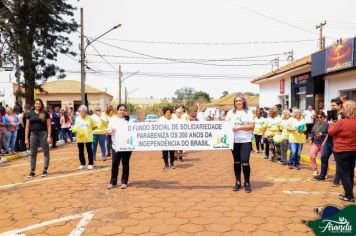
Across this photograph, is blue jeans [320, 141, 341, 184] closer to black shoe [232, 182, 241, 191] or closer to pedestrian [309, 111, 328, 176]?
pedestrian [309, 111, 328, 176]

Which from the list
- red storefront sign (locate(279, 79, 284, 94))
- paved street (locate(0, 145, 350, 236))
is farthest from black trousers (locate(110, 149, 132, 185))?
red storefront sign (locate(279, 79, 284, 94))

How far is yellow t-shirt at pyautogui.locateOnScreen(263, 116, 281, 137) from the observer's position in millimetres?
10250

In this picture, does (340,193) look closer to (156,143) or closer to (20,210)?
(156,143)

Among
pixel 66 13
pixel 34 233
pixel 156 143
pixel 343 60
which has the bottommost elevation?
pixel 34 233

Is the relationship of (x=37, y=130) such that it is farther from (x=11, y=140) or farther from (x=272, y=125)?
(x=272, y=125)

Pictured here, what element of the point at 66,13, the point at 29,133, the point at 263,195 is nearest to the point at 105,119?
the point at 29,133

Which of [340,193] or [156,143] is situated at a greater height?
[156,143]

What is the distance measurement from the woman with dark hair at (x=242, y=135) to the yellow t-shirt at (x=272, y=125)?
13.0 feet

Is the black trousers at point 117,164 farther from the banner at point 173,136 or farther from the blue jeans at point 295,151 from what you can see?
the blue jeans at point 295,151

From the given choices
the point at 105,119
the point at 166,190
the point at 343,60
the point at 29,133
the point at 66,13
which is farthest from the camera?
the point at 66,13

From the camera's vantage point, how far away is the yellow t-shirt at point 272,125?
1025 centimetres

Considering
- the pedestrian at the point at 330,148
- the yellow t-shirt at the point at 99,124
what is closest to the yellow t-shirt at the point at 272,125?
the pedestrian at the point at 330,148

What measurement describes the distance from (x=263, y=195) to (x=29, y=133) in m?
5.98

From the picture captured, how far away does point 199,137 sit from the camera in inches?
274
